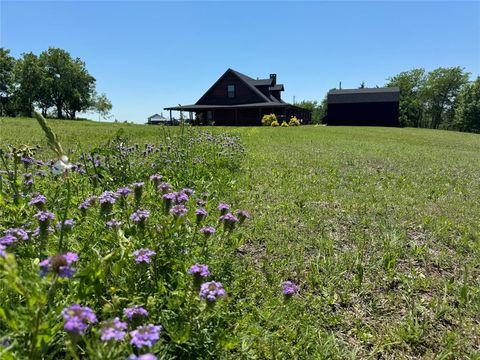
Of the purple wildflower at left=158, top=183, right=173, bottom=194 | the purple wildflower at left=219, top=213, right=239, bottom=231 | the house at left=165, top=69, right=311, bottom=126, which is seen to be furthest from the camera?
the house at left=165, top=69, right=311, bottom=126

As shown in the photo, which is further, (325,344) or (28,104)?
(28,104)

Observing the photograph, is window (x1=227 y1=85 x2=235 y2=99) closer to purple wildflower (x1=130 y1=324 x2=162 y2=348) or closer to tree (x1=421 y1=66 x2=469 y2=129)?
purple wildflower (x1=130 y1=324 x2=162 y2=348)

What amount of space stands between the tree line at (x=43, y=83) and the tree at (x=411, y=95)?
53.4 metres

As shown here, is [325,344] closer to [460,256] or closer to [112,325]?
[112,325]

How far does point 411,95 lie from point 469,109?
44.4ft

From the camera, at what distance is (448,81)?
60.3 meters

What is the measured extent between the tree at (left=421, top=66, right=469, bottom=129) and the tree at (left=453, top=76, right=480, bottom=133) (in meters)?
4.37

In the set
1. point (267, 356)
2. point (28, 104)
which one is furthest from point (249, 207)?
point (28, 104)

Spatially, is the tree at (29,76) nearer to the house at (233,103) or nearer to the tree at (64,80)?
the tree at (64,80)

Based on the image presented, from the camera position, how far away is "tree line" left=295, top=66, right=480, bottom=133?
181ft

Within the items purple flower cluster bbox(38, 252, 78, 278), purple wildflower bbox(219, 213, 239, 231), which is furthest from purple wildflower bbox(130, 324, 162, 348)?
purple wildflower bbox(219, 213, 239, 231)

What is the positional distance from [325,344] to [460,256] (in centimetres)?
187

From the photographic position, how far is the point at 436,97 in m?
62.5

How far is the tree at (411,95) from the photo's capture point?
198 feet
